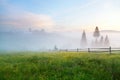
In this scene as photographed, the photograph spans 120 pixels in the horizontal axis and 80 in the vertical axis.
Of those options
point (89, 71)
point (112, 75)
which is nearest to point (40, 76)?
point (89, 71)

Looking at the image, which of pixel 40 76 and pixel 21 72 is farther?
pixel 21 72

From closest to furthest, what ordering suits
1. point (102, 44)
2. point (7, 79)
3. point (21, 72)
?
point (7, 79)
point (21, 72)
point (102, 44)

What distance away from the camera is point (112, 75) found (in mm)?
19328

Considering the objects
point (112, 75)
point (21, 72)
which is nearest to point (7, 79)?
point (21, 72)

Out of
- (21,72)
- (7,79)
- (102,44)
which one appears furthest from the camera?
(102,44)

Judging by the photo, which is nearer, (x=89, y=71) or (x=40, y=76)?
(x=40, y=76)

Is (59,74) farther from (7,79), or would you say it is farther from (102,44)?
(102,44)

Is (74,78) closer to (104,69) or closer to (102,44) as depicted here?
(104,69)

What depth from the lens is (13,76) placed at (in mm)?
19219

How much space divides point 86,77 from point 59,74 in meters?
2.48

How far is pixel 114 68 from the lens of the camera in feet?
71.2

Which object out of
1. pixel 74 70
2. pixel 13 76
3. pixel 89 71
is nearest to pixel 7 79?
pixel 13 76

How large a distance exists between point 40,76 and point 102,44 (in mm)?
171170

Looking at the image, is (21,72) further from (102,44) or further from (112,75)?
(102,44)
